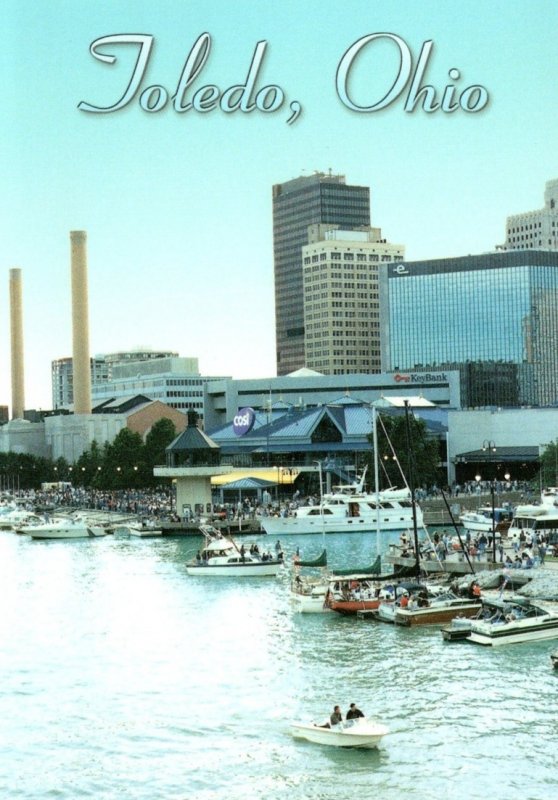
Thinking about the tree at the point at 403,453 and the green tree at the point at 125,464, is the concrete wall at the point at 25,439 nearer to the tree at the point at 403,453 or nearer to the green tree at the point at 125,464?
the green tree at the point at 125,464

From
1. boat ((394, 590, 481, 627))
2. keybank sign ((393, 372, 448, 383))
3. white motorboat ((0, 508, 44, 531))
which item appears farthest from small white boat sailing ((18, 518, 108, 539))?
keybank sign ((393, 372, 448, 383))

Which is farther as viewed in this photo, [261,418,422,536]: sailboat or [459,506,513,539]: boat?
[261,418,422,536]: sailboat

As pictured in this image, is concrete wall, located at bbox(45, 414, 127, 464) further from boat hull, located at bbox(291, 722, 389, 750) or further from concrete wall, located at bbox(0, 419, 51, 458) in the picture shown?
boat hull, located at bbox(291, 722, 389, 750)

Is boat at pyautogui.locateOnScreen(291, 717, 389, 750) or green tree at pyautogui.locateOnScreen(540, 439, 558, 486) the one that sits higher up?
green tree at pyautogui.locateOnScreen(540, 439, 558, 486)

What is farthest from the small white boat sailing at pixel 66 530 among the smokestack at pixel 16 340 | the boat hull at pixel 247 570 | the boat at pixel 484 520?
the smokestack at pixel 16 340

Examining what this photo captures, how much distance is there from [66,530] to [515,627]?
58.4 meters

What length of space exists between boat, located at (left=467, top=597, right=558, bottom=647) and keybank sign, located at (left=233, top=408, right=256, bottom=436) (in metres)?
84.7

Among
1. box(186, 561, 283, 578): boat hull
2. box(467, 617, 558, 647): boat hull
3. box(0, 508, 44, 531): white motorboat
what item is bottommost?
box(467, 617, 558, 647): boat hull

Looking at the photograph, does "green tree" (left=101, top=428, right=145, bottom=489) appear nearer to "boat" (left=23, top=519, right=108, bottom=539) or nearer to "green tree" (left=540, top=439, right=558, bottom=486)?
"boat" (left=23, top=519, right=108, bottom=539)

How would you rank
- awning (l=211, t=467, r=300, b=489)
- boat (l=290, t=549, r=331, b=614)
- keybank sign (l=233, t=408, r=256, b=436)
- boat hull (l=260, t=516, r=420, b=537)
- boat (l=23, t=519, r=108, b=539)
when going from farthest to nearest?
keybank sign (l=233, t=408, r=256, b=436) → awning (l=211, t=467, r=300, b=489) → boat (l=23, t=519, r=108, b=539) → boat hull (l=260, t=516, r=420, b=537) → boat (l=290, t=549, r=331, b=614)

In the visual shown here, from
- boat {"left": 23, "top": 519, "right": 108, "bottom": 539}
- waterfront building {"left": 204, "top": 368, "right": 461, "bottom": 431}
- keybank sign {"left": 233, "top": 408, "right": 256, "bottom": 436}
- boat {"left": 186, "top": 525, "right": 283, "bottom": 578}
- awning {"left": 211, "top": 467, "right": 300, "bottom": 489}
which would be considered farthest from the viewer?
waterfront building {"left": 204, "top": 368, "right": 461, "bottom": 431}

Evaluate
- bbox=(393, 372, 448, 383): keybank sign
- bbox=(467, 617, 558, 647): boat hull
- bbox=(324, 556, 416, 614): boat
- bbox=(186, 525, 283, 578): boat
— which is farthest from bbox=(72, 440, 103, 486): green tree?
bbox=(467, 617, 558, 647): boat hull

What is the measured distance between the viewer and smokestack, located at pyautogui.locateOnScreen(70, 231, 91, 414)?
16312 centimetres

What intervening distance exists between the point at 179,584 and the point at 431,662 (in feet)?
79.3
